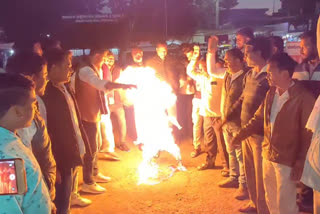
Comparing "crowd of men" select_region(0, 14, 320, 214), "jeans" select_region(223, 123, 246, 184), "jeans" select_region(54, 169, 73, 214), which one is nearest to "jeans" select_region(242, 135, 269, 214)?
"crowd of men" select_region(0, 14, 320, 214)

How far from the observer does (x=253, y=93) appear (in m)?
4.42

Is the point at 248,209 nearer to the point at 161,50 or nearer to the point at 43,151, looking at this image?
the point at 43,151

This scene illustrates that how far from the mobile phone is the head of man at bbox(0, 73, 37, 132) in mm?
472

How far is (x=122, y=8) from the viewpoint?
23.8 metres

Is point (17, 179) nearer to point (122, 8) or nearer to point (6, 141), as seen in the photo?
point (6, 141)

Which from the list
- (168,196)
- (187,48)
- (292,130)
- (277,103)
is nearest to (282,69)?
(277,103)

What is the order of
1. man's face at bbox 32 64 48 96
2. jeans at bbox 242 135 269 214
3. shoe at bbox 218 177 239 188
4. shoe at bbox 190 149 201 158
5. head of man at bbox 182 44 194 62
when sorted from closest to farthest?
man's face at bbox 32 64 48 96
jeans at bbox 242 135 269 214
shoe at bbox 218 177 239 188
shoe at bbox 190 149 201 158
head of man at bbox 182 44 194 62

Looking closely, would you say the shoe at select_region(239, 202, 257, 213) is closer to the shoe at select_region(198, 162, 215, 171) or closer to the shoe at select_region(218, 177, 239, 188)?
the shoe at select_region(218, 177, 239, 188)

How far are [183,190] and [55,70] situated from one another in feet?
9.74

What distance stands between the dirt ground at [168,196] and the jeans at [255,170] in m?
Answer: 0.48

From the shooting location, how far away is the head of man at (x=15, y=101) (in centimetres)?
213

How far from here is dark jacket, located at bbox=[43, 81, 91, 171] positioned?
3.92 meters

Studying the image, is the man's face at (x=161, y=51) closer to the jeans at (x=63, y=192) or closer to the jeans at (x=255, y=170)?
the jeans at (x=255, y=170)

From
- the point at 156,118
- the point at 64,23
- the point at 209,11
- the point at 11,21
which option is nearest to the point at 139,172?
the point at 156,118
